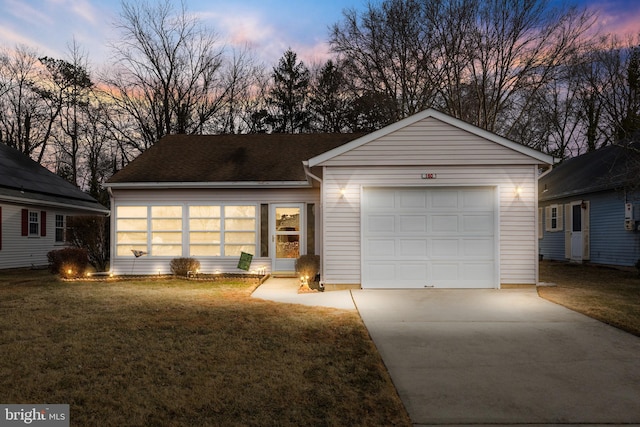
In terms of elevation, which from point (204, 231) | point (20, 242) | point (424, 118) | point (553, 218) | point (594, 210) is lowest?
point (20, 242)

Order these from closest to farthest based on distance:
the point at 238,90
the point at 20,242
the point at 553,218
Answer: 1. the point at 20,242
2. the point at 553,218
3. the point at 238,90

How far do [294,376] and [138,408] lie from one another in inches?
56.4

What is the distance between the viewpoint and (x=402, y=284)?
9359 millimetres

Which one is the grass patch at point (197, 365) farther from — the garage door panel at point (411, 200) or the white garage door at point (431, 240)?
the garage door panel at point (411, 200)

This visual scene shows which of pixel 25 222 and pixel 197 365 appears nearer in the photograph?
pixel 197 365

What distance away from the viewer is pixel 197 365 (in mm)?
4383

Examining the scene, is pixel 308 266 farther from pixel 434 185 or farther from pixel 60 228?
pixel 60 228

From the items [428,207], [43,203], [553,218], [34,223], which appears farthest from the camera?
[553,218]

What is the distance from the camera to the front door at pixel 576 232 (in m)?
16.8

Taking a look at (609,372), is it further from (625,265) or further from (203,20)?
(203,20)

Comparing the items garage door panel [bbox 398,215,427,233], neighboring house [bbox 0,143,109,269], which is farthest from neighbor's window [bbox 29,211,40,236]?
garage door panel [bbox 398,215,427,233]

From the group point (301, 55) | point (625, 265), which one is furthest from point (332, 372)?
point (301, 55)

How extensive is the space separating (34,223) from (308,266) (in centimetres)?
1286

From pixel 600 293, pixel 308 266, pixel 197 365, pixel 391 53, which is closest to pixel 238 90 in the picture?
pixel 391 53
